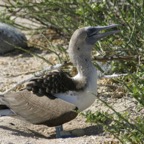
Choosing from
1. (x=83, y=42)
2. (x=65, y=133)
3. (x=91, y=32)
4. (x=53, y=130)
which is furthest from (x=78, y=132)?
(x=91, y=32)

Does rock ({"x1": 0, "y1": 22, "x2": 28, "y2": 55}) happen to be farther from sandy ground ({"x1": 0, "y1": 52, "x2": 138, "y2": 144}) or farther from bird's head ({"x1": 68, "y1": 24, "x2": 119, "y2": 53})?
bird's head ({"x1": 68, "y1": 24, "x2": 119, "y2": 53})

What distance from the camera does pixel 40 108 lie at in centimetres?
706

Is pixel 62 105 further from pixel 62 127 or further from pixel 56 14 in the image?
pixel 56 14

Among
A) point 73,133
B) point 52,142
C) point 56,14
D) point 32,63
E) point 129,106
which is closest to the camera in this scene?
point 52,142

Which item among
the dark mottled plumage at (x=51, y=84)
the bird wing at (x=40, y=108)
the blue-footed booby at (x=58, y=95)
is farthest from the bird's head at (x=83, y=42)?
the bird wing at (x=40, y=108)

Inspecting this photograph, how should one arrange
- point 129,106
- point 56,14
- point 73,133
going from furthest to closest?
point 56,14 → point 129,106 → point 73,133

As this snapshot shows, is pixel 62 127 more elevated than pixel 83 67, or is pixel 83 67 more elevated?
pixel 83 67

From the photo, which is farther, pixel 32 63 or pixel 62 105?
pixel 32 63

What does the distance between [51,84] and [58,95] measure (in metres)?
0.14

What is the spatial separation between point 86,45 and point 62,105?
0.91m

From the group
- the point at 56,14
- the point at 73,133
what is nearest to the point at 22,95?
the point at 73,133

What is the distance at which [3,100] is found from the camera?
7.38 metres

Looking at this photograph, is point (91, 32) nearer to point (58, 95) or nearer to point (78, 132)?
point (58, 95)

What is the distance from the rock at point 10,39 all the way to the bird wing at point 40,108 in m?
3.91
